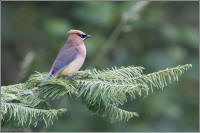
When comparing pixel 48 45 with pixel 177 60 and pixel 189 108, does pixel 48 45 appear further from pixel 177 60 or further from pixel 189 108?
pixel 189 108

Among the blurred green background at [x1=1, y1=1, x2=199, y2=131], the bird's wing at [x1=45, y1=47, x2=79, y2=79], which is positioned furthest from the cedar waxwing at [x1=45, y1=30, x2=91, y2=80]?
the blurred green background at [x1=1, y1=1, x2=199, y2=131]

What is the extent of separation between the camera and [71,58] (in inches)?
187

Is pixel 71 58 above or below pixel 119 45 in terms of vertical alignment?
below

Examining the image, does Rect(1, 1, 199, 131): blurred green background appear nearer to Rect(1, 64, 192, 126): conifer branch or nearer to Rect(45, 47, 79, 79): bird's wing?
Rect(45, 47, 79, 79): bird's wing

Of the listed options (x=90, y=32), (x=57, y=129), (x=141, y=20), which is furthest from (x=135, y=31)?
(x=57, y=129)

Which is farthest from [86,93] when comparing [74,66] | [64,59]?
[64,59]

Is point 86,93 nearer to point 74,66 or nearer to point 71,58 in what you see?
point 74,66

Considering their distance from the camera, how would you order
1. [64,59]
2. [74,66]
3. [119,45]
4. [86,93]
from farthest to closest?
[119,45]
[64,59]
[74,66]
[86,93]

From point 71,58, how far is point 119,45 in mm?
3172

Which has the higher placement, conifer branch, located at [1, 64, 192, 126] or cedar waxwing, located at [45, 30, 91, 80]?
cedar waxwing, located at [45, 30, 91, 80]

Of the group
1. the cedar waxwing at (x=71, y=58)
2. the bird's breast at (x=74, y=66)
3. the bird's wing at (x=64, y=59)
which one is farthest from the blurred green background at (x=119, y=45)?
the bird's breast at (x=74, y=66)

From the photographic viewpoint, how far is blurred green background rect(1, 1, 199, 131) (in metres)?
7.38

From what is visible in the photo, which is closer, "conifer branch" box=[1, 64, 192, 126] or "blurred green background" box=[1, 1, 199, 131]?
"conifer branch" box=[1, 64, 192, 126]

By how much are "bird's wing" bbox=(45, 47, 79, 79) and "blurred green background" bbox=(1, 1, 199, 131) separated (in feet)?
7.32
